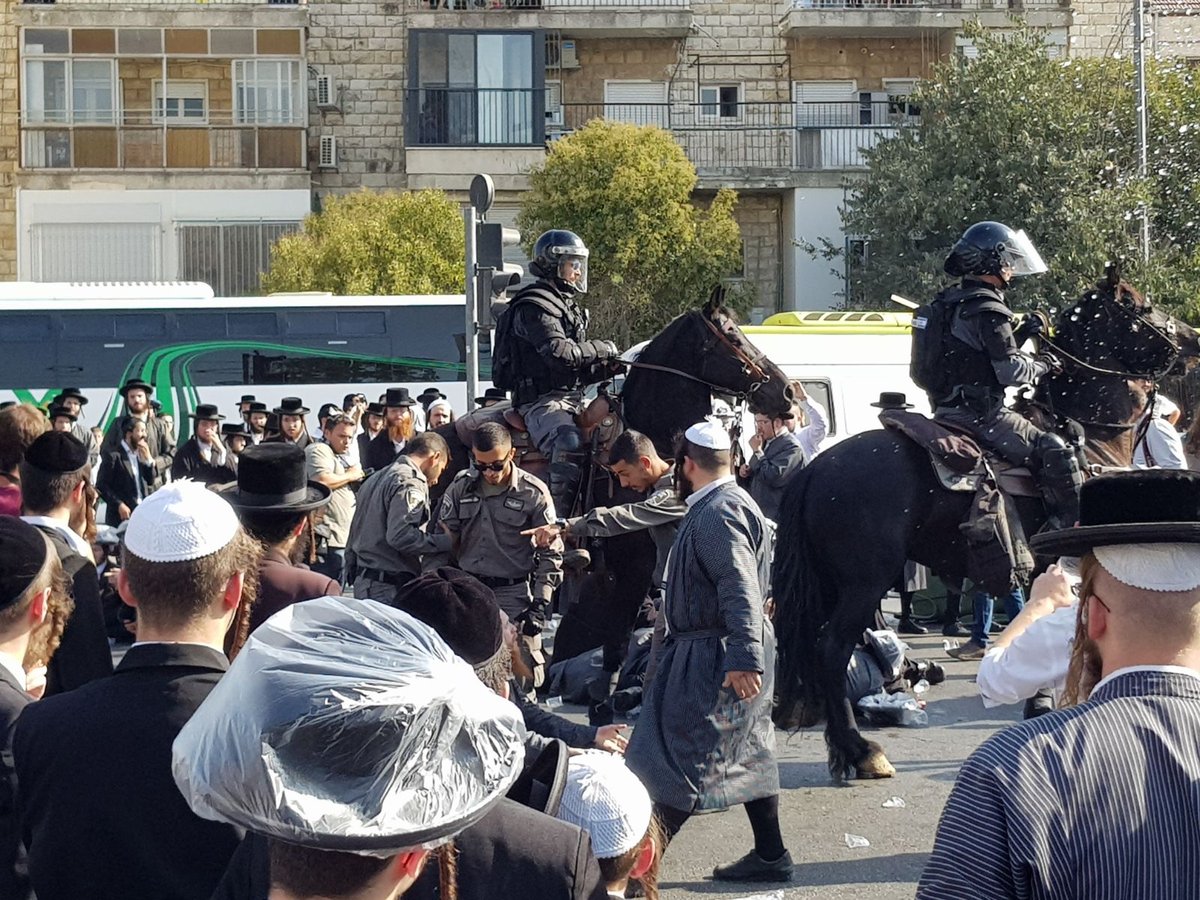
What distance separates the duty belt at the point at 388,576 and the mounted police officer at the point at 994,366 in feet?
10.4

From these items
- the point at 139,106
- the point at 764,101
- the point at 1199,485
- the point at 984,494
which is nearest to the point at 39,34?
the point at 139,106

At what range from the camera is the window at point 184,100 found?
115 feet

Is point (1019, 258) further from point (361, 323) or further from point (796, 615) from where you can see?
point (361, 323)

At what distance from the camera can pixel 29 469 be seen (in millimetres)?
5391

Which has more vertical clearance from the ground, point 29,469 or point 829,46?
point 829,46

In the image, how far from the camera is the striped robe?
2.37 meters

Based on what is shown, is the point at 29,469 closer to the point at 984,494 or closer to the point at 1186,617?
the point at 1186,617

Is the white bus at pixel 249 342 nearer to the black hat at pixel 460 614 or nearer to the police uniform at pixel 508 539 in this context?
the police uniform at pixel 508 539

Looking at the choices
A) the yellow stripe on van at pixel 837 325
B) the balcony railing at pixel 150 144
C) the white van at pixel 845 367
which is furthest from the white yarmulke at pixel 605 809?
the balcony railing at pixel 150 144

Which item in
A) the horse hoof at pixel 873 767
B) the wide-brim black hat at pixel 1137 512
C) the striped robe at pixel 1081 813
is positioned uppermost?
the wide-brim black hat at pixel 1137 512

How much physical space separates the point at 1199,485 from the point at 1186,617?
9.4 inches

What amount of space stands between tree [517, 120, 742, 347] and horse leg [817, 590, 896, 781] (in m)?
22.6

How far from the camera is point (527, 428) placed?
9.75 m

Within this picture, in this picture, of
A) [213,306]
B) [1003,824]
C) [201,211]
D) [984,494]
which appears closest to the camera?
[1003,824]
